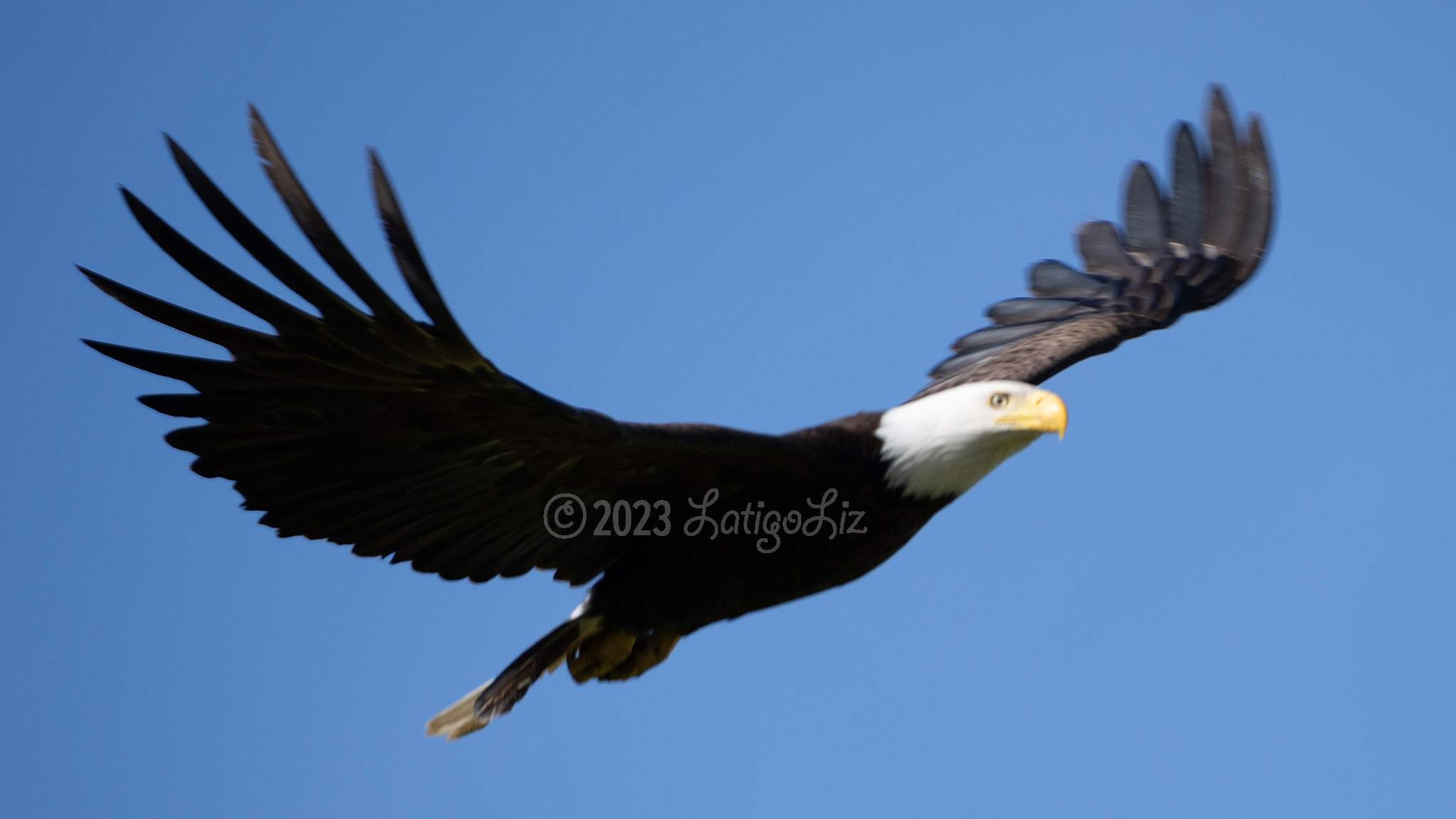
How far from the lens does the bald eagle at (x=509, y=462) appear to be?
429 centimetres

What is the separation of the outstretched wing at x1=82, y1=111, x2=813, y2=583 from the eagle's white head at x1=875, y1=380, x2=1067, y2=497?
1.75 feet

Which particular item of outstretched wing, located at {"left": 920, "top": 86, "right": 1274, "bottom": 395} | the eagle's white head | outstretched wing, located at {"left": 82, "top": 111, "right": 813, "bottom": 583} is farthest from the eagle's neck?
outstretched wing, located at {"left": 920, "top": 86, "right": 1274, "bottom": 395}

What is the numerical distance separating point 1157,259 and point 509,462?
16.2 feet

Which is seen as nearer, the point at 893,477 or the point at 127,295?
the point at 127,295

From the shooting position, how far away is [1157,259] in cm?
828

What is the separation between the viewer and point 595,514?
17.3ft

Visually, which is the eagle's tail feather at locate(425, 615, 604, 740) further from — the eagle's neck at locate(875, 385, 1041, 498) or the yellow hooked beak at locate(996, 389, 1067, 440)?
the yellow hooked beak at locate(996, 389, 1067, 440)

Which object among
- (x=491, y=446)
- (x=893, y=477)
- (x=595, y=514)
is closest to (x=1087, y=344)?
(x=893, y=477)

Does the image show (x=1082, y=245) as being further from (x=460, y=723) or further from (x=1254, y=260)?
(x=460, y=723)

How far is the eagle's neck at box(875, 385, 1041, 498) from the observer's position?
5492 millimetres

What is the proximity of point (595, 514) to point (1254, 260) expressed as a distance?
15.7 ft

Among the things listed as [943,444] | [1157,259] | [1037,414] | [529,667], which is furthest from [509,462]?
[1157,259]

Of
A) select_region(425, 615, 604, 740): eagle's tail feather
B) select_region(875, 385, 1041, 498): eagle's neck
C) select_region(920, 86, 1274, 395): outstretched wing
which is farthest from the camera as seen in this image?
select_region(920, 86, 1274, 395): outstretched wing

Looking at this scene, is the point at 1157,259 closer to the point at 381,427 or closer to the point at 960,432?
the point at 960,432
